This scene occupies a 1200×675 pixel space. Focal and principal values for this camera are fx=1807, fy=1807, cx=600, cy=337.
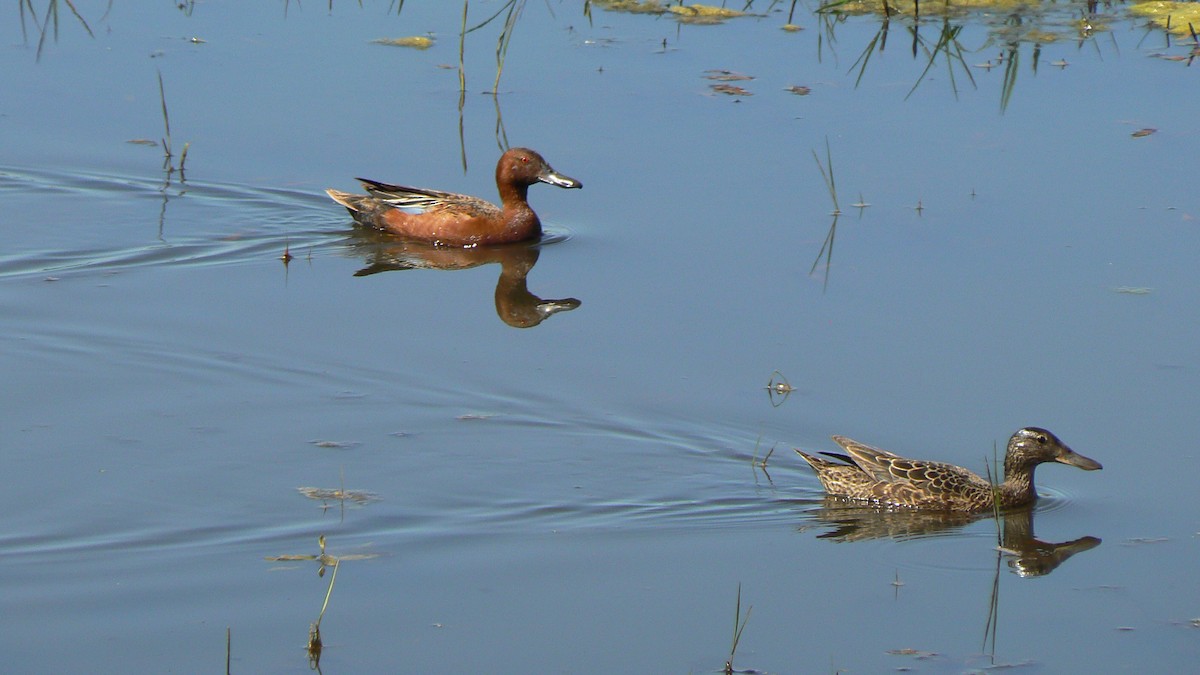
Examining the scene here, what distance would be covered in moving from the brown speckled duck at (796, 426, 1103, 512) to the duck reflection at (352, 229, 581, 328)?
2.73 metres

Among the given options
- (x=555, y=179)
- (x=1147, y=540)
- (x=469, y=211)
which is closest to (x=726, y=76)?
(x=555, y=179)

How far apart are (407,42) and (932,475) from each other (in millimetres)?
7962

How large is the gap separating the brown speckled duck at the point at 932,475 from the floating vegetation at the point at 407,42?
7.45m

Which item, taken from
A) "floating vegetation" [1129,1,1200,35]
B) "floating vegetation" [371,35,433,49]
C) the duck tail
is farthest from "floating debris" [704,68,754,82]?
"floating vegetation" [1129,1,1200,35]

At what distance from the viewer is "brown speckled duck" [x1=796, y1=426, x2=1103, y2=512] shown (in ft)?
26.0

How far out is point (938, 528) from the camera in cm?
789

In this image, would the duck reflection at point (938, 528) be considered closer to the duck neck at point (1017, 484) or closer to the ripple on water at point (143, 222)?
the duck neck at point (1017, 484)

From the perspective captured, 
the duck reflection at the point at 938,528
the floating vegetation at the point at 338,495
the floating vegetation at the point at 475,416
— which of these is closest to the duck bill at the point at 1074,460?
the duck reflection at the point at 938,528

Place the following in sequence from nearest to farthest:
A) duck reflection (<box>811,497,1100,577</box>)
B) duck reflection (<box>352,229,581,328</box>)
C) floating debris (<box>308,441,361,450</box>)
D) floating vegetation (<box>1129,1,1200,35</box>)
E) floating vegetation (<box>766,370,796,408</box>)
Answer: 1. duck reflection (<box>811,497,1100,577</box>)
2. floating debris (<box>308,441,361,450</box>)
3. floating vegetation (<box>766,370,796,408</box>)
4. duck reflection (<box>352,229,581,328</box>)
5. floating vegetation (<box>1129,1,1200,35</box>)

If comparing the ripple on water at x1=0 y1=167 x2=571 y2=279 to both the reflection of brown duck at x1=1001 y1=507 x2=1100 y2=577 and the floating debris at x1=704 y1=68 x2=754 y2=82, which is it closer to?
the floating debris at x1=704 y1=68 x2=754 y2=82

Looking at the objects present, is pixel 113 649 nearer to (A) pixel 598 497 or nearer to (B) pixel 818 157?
(A) pixel 598 497

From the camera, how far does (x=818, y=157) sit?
1218 centimetres

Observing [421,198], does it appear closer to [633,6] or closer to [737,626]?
[633,6]

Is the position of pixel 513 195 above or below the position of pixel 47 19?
below
